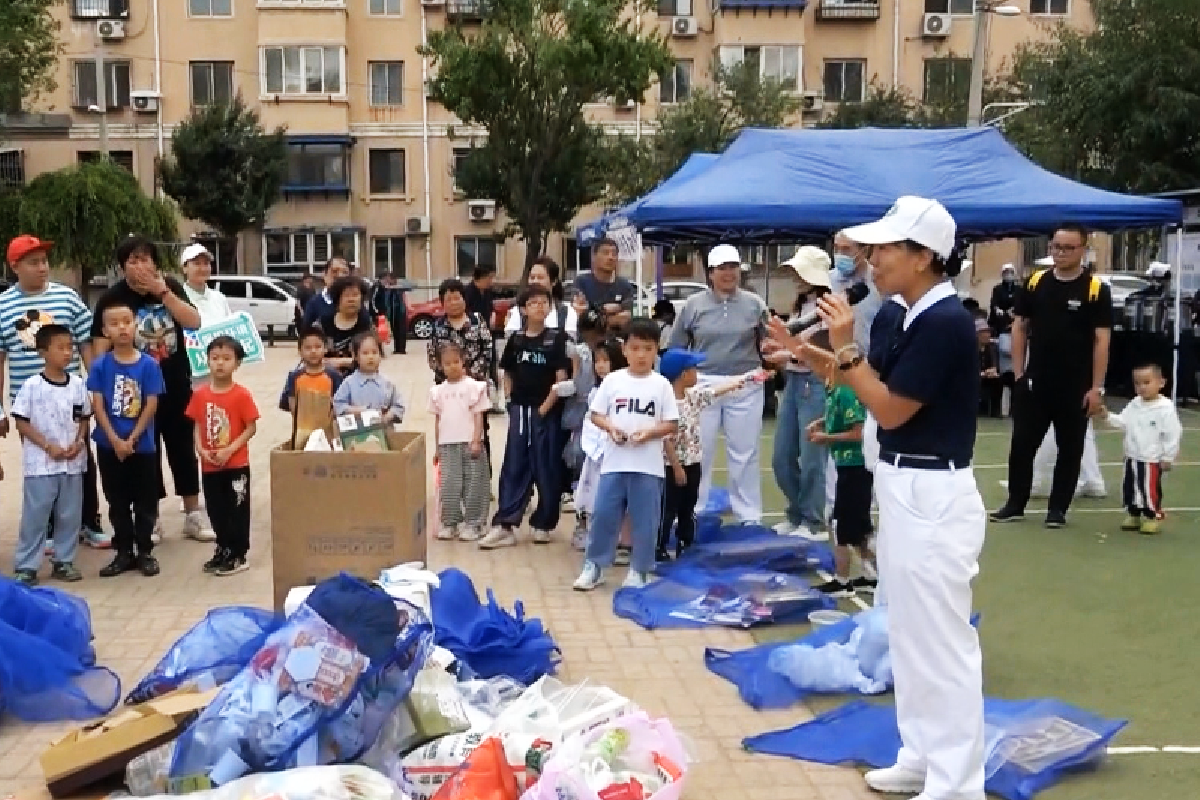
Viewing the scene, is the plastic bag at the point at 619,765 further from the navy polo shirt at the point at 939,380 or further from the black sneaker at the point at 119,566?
the black sneaker at the point at 119,566

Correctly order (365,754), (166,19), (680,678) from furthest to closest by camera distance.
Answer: (166,19)
(680,678)
(365,754)

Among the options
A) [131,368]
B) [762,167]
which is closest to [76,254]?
[762,167]

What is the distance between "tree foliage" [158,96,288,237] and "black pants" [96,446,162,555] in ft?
89.8

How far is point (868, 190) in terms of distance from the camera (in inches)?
418

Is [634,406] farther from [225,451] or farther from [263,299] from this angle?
[263,299]

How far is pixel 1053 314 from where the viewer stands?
7.88 meters

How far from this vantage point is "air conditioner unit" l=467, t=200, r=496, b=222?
35844mm

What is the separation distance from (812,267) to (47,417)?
166 inches

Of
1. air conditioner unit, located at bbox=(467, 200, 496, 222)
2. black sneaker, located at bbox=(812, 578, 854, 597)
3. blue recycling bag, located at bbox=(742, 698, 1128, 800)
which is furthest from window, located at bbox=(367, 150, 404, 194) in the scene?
blue recycling bag, located at bbox=(742, 698, 1128, 800)

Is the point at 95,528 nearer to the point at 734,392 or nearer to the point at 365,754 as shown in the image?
the point at 734,392

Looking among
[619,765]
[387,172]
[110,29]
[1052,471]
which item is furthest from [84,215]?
[619,765]

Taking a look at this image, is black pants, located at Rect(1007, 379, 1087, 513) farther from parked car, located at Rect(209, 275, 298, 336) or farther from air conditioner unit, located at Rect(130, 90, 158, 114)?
air conditioner unit, located at Rect(130, 90, 158, 114)

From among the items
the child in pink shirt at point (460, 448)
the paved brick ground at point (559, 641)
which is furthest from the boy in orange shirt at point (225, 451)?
the child in pink shirt at point (460, 448)

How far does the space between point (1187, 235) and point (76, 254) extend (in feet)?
76.6
